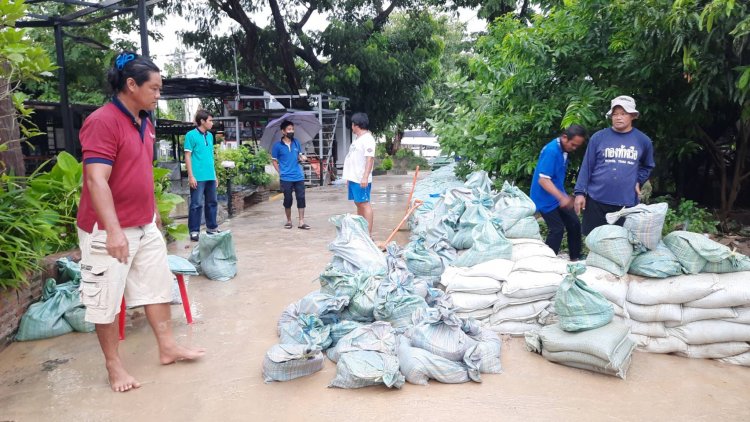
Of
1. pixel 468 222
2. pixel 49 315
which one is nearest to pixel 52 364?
pixel 49 315

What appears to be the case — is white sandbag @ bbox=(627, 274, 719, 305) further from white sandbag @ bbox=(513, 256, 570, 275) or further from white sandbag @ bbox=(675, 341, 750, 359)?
white sandbag @ bbox=(513, 256, 570, 275)

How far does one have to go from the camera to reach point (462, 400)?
2.60 m

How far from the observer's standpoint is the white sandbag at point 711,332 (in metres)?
3.02

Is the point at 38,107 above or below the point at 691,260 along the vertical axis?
above

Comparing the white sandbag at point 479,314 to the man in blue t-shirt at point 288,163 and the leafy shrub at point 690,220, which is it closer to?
the leafy shrub at point 690,220

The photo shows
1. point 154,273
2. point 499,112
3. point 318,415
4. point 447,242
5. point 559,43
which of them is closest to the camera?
point 318,415

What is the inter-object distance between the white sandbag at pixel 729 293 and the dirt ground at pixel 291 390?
35 cm

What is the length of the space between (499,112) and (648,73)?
200 centimetres

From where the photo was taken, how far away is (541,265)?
138 inches

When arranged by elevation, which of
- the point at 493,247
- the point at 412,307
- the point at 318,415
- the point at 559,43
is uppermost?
the point at 559,43

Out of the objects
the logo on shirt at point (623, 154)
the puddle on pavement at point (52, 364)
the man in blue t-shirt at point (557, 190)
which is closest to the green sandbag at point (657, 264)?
the logo on shirt at point (623, 154)

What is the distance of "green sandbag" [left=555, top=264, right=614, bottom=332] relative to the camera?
2.92 metres

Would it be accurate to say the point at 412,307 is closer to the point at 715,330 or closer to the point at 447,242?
the point at 447,242

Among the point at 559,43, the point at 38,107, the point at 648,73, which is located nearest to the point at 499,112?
the point at 559,43
